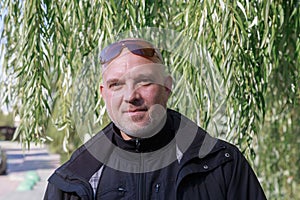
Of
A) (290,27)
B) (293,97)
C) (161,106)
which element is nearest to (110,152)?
(161,106)

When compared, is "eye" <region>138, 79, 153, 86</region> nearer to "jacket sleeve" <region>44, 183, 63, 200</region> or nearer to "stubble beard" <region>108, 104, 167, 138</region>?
"stubble beard" <region>108, 104, 167, 138</region>

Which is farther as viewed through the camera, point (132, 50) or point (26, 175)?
point (26, 175)

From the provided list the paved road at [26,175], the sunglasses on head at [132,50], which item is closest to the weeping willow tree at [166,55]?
the sunglasses on head at [132,50]

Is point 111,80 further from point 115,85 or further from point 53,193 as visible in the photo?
point 53,193

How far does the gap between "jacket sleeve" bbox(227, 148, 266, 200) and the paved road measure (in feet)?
17.7

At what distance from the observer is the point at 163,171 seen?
1369mm

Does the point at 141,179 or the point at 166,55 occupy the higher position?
the point at 166,55

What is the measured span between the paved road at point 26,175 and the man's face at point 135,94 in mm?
5377

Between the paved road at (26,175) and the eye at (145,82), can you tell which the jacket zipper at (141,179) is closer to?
the eye at (145,82)

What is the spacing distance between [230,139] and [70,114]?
74 centimetres

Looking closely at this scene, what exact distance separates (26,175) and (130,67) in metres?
11.0

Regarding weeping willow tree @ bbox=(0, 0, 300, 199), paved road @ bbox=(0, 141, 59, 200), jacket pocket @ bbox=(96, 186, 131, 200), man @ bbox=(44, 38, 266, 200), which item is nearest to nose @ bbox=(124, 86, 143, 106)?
→ man @ bbox=(44, 38, 266, 200)

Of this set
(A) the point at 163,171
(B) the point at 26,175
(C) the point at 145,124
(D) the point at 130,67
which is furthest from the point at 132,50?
(B) the point at 26,175

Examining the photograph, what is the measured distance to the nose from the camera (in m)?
1.30
